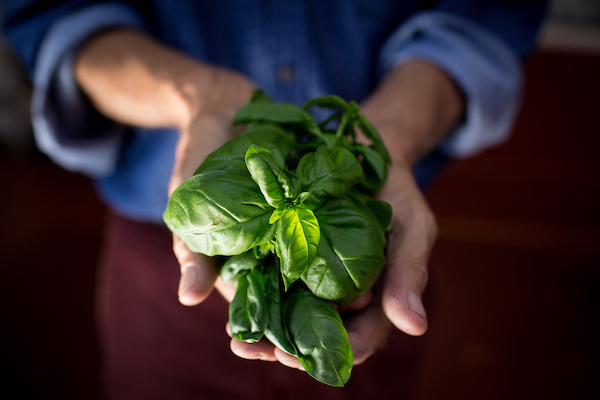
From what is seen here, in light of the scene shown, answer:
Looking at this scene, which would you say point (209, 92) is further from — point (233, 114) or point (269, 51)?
point (269, 51)

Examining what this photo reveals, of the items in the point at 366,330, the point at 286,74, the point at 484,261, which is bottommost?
the point at 484,261

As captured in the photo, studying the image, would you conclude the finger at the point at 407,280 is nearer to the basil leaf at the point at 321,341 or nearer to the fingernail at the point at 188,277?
the basil leaf at the point at 321,341

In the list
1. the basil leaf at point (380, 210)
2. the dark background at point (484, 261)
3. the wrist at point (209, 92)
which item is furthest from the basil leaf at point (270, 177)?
the dark background at point (484, 261)

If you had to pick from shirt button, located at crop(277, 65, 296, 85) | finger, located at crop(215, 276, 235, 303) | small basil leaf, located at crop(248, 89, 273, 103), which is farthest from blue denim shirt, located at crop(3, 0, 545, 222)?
finger, located at crop(215, 276, 235, 303)

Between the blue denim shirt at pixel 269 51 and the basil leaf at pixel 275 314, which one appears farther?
the blue denim shirt at pixel 269 51

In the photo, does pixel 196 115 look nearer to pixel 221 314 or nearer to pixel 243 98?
pixel 243 98

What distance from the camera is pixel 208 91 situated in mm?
690

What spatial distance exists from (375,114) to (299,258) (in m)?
0.42

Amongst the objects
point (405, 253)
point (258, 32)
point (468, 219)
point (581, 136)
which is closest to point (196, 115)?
point (258, 32)

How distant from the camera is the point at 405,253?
516 millimetres

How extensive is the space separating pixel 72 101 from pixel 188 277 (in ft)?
1.77

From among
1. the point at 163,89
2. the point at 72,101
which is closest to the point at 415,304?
the point at 163,89

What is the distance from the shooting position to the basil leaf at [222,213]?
1.38ft

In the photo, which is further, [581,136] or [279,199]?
[581,136]
